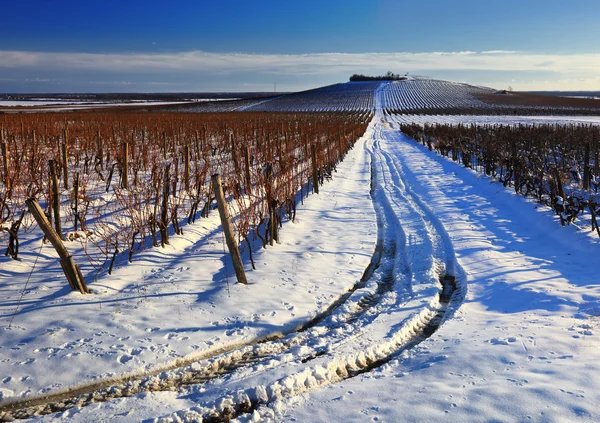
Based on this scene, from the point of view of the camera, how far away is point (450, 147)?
19.8 m

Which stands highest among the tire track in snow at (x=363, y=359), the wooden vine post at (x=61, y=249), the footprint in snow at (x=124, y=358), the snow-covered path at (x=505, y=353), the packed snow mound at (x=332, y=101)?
the packed snow mound at (x=332, y=101)

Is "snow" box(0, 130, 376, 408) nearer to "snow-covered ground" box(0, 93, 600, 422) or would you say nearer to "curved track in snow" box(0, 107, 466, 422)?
"snow-covered ground" box(0, 93, 600, 422)

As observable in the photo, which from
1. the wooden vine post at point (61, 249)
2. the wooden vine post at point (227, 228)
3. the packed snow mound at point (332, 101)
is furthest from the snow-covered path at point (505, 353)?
the packed snow mound at point (332, 101)

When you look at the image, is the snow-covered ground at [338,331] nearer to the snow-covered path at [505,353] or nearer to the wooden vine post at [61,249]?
the snow-covered path at [505,353]

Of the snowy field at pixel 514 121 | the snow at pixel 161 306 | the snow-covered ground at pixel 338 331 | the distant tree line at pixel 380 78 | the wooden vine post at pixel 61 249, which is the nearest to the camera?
the snow-covered ground at pixel 338 331

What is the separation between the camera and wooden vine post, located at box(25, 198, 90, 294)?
505 cm

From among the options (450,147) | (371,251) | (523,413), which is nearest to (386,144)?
(450,147)

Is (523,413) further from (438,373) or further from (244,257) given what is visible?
(244,257)

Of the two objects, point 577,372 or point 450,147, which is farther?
point 450,147

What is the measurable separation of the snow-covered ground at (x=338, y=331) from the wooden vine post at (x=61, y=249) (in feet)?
0.63

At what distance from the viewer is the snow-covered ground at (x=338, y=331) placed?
349 centimetres

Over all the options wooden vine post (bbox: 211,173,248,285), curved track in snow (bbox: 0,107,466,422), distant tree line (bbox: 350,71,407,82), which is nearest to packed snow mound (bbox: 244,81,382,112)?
distant tree line (bbox: 350,71,407,82)

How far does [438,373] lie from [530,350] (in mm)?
930

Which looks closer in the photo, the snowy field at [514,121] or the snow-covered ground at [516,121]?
the snowy field at [514,121]
